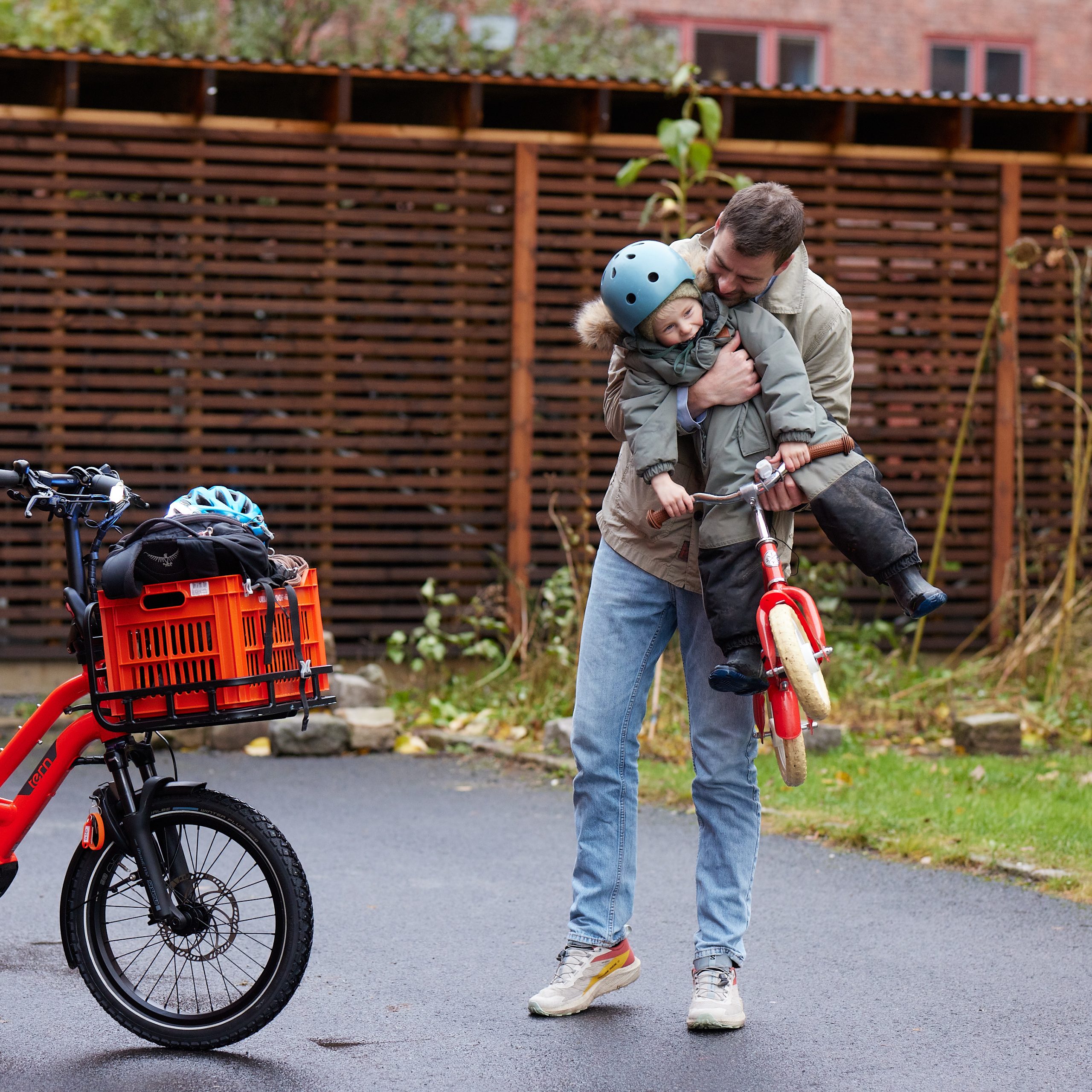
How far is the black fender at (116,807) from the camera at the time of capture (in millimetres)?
3555

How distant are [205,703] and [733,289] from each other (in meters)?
1.55

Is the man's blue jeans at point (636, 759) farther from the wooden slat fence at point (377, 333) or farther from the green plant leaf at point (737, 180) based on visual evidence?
the wooden slat fence at point (377, 333)

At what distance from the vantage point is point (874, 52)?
57.4 ft

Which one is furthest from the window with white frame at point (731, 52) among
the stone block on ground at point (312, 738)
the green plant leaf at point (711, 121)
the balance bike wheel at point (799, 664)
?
the balance bike wheel at point (799, 664)

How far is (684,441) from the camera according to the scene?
12.1ft

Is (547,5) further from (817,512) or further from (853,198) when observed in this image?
(817,512)

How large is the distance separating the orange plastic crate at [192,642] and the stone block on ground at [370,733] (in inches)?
175

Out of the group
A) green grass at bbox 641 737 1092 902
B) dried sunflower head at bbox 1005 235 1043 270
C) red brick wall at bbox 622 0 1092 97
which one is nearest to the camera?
green grass at bbox 641 737 1092 902

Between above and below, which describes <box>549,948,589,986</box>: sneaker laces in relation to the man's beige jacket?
below

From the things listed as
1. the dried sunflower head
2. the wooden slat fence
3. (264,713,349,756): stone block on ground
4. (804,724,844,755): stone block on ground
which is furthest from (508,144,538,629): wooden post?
the dried sunflower head

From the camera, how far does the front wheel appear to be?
3.49 metres

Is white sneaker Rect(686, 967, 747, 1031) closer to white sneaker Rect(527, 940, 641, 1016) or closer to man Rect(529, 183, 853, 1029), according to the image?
man Rect(529, 183, 853, 1029)

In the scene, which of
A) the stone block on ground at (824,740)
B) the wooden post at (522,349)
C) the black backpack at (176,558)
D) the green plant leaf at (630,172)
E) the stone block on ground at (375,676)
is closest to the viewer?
the black backpack at (176,558)

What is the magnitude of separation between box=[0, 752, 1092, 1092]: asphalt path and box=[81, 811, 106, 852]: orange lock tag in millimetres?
492
